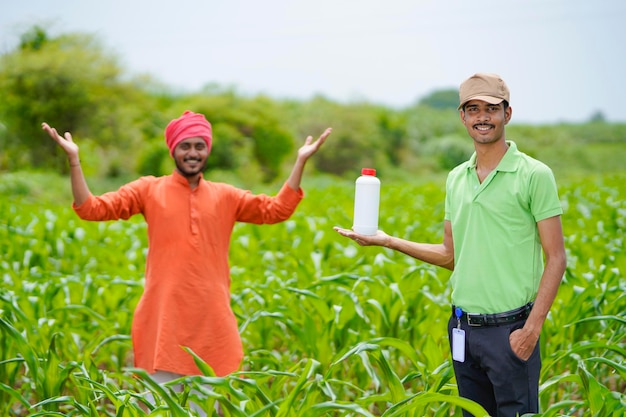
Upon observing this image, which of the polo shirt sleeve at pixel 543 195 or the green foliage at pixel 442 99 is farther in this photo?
the green foliage at pixel 442 99

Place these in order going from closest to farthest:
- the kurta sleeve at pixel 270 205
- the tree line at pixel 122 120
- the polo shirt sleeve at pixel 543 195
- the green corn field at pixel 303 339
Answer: the polo shirt sleeve at pixel 543 195
the green corn field at pixel 303 339
the kurta sleeve at pixel 270 205
the tree line at pixel 122 120

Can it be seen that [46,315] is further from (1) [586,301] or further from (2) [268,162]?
(2) [268,162]

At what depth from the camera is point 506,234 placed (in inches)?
89.3

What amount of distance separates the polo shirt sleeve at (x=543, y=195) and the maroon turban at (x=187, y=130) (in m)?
1.43

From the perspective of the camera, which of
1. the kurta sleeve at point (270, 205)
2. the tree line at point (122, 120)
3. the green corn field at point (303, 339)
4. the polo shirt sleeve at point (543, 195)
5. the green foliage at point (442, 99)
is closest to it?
the polo shirt sleeve at point (543, 195)

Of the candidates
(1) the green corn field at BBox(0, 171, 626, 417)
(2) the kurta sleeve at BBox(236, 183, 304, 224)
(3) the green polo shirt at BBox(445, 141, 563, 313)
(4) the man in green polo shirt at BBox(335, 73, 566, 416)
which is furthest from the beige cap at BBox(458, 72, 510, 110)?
(2) the kurta sleeve at BBox(236, 183, 304, 224)

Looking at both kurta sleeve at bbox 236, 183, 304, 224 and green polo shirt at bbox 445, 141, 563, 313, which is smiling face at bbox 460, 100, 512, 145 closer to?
green polo shirt at bbox 445, 141, 563, 313

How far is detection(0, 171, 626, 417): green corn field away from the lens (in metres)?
2.41

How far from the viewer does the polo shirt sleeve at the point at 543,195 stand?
2191 mm

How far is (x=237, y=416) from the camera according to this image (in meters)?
2.24

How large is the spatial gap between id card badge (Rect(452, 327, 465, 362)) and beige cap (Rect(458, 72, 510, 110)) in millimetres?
695

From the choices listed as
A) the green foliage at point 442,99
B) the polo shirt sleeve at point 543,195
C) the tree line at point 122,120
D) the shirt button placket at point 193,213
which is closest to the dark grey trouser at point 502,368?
the polo shirt sleeve at point 543,195

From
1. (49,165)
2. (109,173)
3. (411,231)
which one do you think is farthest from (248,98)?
(411,231)

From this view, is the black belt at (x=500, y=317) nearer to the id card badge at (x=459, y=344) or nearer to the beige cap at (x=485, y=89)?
the id card badge at (x=459, y=344)
